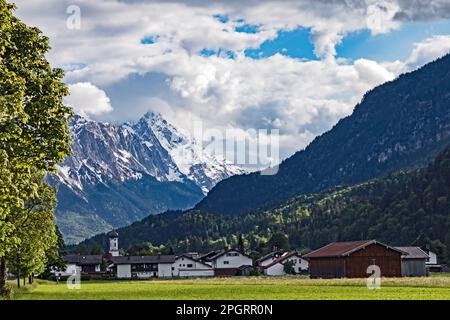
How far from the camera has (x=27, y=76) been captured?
4466cm

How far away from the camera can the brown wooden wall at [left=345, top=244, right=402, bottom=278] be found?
130375 mm

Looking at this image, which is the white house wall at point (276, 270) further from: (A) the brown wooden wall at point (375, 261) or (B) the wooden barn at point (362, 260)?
(A) the brown wooden wall at point (375, 261)

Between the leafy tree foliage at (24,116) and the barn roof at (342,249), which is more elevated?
the leafy tree foliage at (24,116)

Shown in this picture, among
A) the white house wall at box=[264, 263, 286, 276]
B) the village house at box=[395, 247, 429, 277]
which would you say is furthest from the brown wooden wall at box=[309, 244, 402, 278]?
the white house wall at box=[264, 263, 286, 276]

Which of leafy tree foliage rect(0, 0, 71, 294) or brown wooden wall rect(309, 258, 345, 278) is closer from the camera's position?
leafy tree foliage rect(0, 0, 71, 294)

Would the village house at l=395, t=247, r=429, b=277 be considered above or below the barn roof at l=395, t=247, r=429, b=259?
below

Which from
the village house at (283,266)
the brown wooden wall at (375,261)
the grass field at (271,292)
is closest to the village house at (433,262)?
the village house at (283,266)

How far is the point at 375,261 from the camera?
431ft

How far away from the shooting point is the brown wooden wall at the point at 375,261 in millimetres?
130375

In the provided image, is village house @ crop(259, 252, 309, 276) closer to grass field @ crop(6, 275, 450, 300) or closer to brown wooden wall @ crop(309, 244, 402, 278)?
brown wooden wall @ crop(309, 244, 402, 278)

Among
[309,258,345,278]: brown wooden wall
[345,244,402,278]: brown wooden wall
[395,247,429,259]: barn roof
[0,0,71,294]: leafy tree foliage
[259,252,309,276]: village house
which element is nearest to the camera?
[0,0,71,294]: leafy tree foliage
